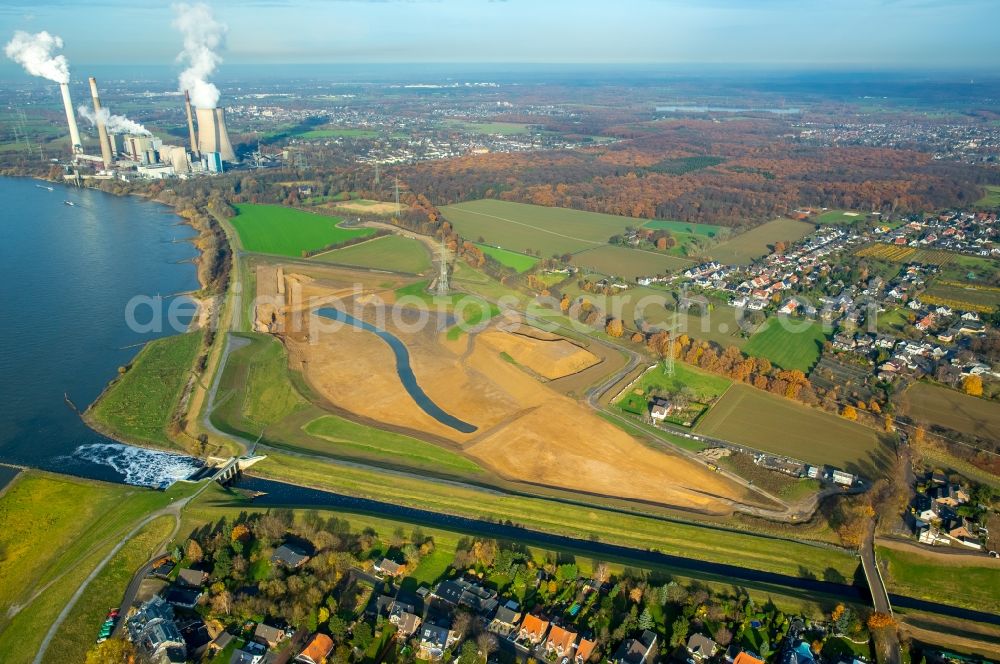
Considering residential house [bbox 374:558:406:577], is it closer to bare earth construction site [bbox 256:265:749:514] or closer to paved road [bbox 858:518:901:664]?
bare earth construction site [bbox 256:265:749:514]

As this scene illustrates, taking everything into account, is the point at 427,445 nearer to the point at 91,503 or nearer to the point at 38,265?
the point at 91,503

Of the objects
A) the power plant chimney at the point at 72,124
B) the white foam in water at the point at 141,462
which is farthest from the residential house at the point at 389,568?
the power plant chimney at the point at 72,124

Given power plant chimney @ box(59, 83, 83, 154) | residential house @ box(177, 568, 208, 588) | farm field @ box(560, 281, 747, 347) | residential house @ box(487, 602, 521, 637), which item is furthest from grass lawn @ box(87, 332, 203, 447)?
power plant chimney @ box(59, 83, 83, 154)

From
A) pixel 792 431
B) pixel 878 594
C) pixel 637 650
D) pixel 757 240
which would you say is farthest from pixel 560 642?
pixel 757 240

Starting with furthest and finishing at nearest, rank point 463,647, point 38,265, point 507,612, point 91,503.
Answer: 1. point 38,265
2. point 91,503
3. point 507,612
4. point 463,647

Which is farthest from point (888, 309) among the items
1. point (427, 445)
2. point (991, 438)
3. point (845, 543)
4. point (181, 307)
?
point (181, 307)

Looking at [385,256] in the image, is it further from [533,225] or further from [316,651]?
[316,651]
